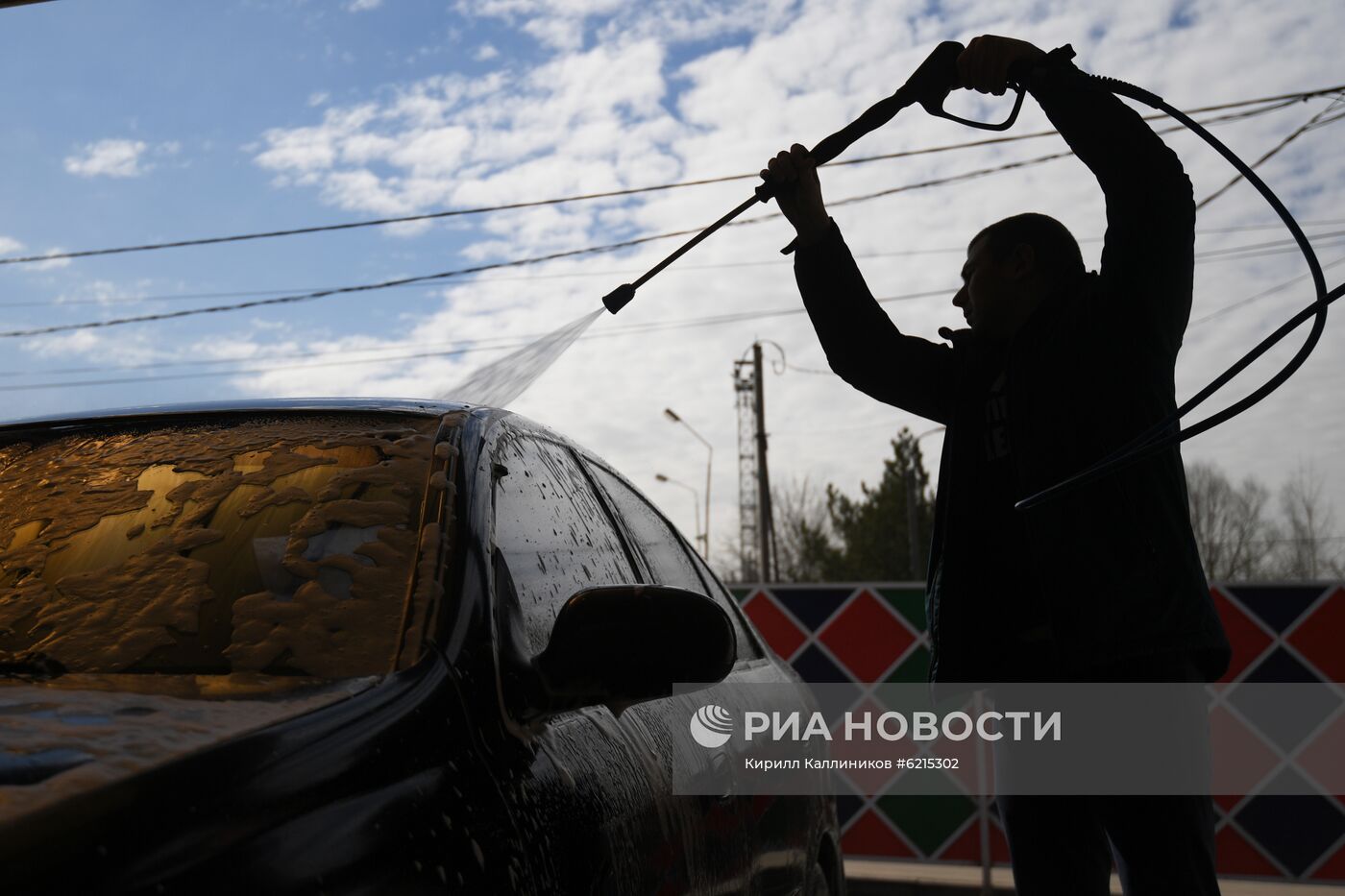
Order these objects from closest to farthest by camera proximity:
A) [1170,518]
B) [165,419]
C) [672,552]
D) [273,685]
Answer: [273,685] → [165,419] → [1170,518] → [672,552]

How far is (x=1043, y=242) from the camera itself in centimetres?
298

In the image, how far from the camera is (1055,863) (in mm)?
2664

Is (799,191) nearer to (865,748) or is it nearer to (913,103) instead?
(913,103)

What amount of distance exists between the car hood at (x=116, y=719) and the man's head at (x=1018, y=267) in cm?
189

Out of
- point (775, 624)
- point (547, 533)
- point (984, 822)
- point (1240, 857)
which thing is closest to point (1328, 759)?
point (1240, 857)

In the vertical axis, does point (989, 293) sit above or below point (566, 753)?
above

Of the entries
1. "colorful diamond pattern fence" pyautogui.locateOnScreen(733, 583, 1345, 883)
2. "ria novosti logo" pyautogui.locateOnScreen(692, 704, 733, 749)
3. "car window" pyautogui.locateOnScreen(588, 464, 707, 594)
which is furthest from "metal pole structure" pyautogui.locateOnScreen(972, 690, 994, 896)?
"ria novosti logo" pyautogui.locateOnScreen(692, 704, 733, 749)

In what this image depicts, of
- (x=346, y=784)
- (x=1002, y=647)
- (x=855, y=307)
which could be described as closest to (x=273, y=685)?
(x=346, y=784)

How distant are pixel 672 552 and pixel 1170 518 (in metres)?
1.19

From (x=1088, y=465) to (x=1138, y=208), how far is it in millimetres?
523

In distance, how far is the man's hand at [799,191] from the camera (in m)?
3.28

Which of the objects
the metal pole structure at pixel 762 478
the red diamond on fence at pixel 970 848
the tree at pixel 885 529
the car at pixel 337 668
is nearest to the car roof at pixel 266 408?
the car at pixel 337 668

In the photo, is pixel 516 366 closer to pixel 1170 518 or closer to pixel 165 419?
pixel 165 419

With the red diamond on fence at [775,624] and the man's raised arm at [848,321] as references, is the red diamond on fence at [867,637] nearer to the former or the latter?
the red diamond on fence at [775,624]
